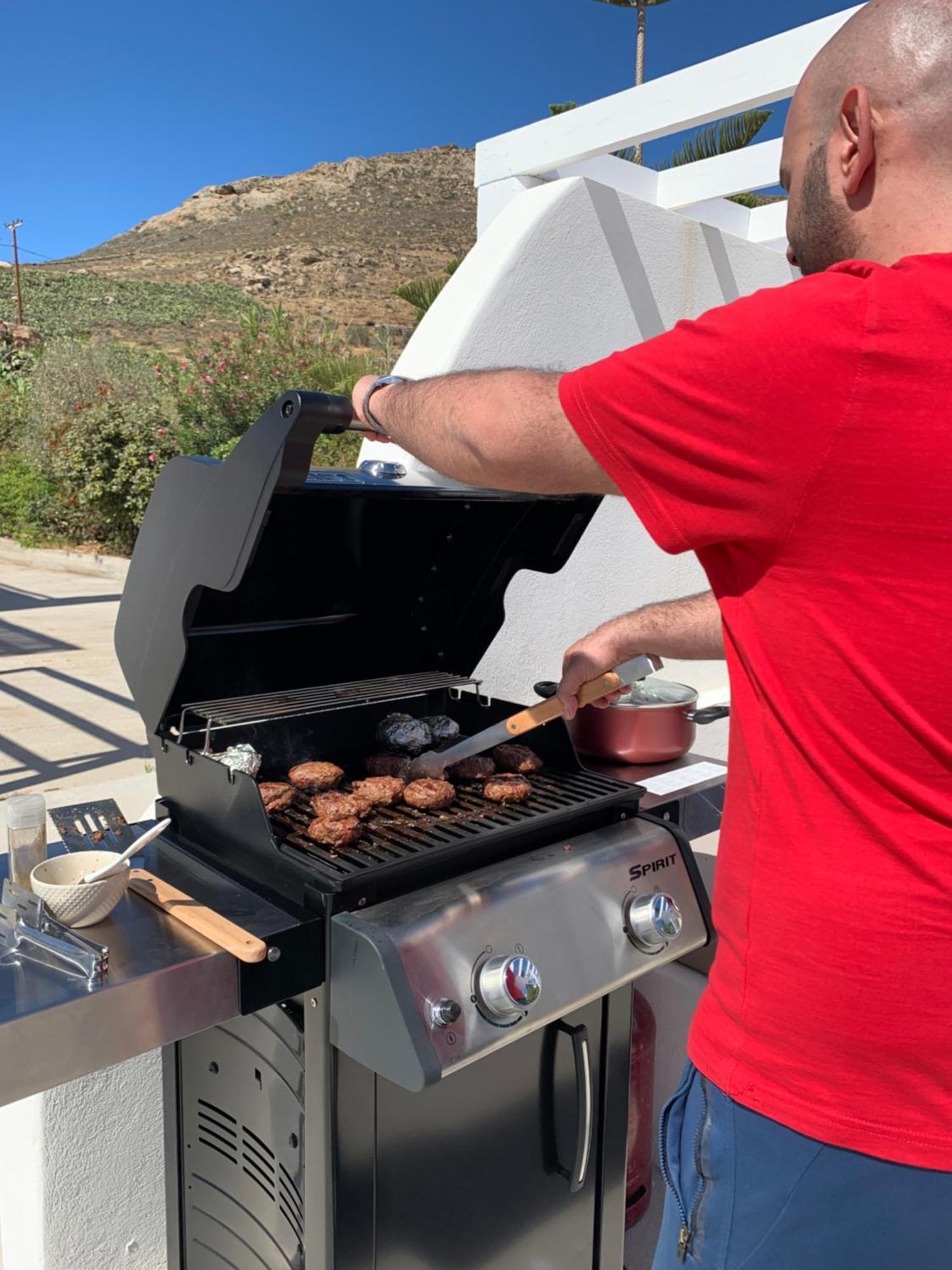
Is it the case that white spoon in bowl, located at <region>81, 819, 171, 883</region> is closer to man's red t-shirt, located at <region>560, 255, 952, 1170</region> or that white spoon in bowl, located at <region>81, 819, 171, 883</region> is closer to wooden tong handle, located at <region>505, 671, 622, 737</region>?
wooden tong handle, located at <region>505, 671, 622, 737</region>

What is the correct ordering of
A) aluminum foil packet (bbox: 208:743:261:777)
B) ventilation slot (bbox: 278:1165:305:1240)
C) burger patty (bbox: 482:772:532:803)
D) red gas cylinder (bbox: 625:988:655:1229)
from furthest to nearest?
red gas cylinder (bbox: 625:988:655:1229) → burger patty (bbox: 482:772:532:803) → aluminum foil packet (bbox: 208:743:261:777) → ventilation slot (bbox: 278:1165:305:1240)

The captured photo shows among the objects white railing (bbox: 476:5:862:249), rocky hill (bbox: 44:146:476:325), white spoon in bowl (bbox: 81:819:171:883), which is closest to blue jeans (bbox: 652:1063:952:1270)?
white spoon in bowl (bbox: 81:819:171:883)

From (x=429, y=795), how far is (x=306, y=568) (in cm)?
52

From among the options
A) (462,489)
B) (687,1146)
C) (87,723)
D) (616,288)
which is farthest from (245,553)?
(87,723)

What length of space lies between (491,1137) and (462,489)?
45.3 inches

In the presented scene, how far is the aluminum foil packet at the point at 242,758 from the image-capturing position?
168 cm

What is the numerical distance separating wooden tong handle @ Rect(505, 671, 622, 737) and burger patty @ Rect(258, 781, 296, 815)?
41 cm

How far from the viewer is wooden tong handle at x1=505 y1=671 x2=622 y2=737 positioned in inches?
71.5

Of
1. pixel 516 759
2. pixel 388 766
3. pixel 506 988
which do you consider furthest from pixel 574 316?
pixel 506 988

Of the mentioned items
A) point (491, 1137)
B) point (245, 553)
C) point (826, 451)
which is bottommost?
point (491, 1137)

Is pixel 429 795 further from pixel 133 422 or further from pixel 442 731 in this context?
pixel 133 422

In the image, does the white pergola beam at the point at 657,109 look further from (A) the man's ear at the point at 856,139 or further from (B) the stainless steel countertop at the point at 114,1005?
(B) the stainless steel countertop at the point at 114,1005

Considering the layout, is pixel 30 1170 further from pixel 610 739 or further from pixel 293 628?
pixel 610 739

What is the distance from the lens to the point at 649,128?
10.4 ft
